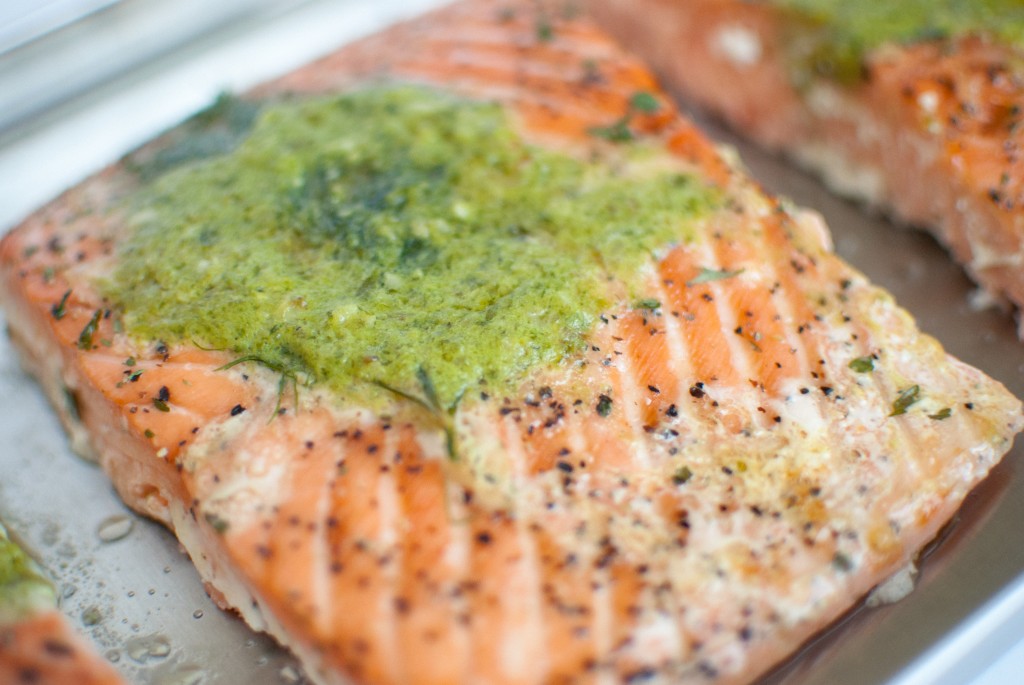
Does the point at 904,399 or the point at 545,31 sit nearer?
the point at 904,399

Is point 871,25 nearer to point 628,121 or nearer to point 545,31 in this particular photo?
point 628,121

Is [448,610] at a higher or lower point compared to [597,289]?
lower

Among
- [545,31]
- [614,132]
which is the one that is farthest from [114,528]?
[545,31]

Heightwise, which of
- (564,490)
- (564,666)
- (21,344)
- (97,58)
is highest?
(97,58)

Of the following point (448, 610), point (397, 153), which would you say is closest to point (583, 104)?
point (397, 153)

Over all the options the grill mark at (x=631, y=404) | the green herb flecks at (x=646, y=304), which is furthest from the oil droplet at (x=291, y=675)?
the green herb flecks at (x=646, y=304)

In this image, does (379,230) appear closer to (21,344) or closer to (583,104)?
(583,104)
